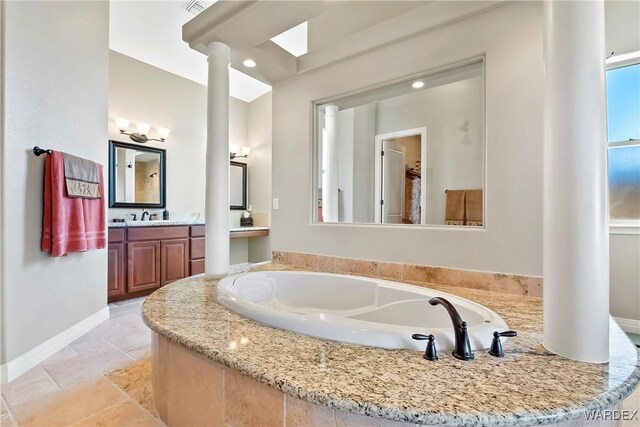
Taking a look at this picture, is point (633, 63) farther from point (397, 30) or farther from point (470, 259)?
point (470, 259)

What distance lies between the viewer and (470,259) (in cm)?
188

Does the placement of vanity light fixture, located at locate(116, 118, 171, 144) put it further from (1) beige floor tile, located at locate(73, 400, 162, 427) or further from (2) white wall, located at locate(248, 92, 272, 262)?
(1) beige floor tile, located at locate(73, 400, 162, 427)

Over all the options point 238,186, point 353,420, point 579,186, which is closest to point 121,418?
point 353,420

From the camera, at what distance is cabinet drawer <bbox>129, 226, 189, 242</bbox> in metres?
3.42

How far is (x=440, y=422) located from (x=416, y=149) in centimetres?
200

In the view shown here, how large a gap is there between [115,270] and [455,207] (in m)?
3.36

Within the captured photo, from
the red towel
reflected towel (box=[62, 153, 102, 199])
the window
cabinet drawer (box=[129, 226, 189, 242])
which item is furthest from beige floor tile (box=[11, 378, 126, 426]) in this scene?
the window

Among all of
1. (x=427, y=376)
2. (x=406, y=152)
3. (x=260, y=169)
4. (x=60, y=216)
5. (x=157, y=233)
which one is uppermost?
(x=260, y=169)

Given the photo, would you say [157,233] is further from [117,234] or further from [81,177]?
[81,177]

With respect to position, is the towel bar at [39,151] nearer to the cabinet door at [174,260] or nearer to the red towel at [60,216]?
the red towel at [60,216]

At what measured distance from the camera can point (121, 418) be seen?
1.46m

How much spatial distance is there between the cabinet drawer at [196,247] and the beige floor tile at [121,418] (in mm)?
2585

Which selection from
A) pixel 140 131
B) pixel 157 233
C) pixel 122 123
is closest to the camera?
pixel 157 233

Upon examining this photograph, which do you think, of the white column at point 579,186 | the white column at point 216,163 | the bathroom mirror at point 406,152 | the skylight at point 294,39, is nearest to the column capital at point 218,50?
the white column at point 216,163
